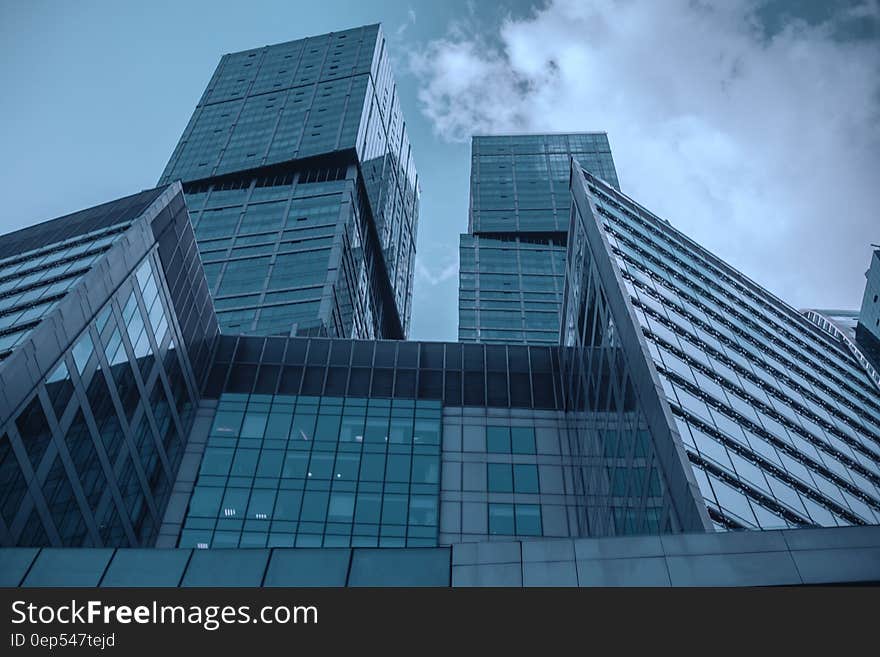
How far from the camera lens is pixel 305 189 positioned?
136m

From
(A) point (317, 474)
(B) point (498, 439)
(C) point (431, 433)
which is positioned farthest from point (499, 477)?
(A) point (317, 474)

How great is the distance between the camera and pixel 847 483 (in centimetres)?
3422

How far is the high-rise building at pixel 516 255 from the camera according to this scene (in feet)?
510

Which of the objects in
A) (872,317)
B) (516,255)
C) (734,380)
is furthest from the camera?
(516,255)

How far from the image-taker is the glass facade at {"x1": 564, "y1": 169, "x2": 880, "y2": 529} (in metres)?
28.1

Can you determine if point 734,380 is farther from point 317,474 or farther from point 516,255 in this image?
point 516,255

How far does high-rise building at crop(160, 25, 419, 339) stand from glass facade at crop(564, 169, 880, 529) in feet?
197

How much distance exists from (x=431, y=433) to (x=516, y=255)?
130m

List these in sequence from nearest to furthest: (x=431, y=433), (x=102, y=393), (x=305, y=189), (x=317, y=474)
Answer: (x=102, y=393) < (x=317, y=474) < (x=431, y=433) < (x=305, y=189)

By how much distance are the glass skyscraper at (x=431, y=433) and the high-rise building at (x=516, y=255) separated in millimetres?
86965

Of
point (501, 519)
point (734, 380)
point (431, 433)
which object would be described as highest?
point (431, 433)
